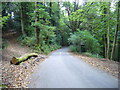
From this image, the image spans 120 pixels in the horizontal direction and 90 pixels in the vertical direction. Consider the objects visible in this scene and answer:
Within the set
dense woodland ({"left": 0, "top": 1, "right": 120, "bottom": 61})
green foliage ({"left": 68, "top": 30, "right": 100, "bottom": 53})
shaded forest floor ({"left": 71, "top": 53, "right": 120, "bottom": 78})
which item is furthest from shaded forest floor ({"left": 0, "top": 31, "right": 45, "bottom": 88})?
green foliage ({"left": 68, "top": 30, "right": 100, "bottom": 53})

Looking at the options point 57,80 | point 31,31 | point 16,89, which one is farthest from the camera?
point 31,31

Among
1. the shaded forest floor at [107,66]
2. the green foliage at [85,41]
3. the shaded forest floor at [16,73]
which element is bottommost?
the shaded forest floor at [107,66]

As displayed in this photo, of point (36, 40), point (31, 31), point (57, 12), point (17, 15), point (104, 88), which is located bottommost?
point (104, 88)

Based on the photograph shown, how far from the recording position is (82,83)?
3.76 meters

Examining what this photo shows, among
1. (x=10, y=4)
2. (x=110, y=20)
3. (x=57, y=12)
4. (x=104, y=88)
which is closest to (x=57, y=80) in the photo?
(x=104, y=88)

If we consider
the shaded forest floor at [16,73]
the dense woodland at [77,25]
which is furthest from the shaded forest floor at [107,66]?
the shaded forest floor at [16,73]

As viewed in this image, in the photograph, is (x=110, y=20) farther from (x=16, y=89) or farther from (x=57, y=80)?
(x=16, y=89)

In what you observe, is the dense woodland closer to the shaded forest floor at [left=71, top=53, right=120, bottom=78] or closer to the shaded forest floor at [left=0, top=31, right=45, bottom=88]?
the shaded forest floor at [left=0, top=31, right=45, bottom=88]

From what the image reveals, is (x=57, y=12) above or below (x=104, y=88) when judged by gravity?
above

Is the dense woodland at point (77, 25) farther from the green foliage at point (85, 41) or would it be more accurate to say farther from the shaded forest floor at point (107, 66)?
the shaded forest floor at point (107, 66)

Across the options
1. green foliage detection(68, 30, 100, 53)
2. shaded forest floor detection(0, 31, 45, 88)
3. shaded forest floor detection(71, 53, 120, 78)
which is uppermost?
green foliage detection(68, 30, 100, 53)

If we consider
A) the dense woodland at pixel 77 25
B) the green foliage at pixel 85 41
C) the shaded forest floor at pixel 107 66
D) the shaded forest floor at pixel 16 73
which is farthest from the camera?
the green foliage at pixel 85 41

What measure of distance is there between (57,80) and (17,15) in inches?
621

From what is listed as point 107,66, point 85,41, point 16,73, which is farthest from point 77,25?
point 16,73
